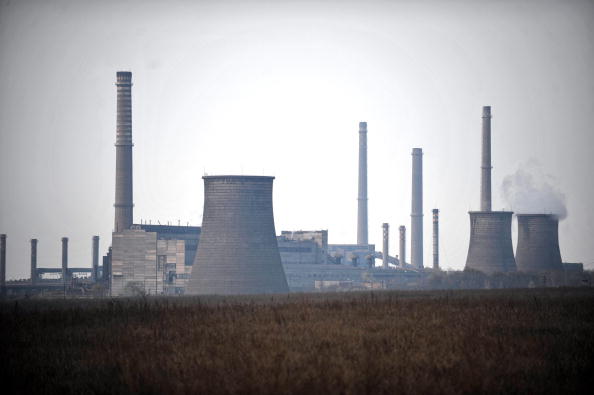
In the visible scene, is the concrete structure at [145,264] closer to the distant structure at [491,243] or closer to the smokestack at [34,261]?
the smokestack at [34,261]

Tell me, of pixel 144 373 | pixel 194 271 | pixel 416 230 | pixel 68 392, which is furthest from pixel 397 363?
pixel 416 230

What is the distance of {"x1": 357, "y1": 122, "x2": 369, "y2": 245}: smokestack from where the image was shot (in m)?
118

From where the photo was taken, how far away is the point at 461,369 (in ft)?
49.5

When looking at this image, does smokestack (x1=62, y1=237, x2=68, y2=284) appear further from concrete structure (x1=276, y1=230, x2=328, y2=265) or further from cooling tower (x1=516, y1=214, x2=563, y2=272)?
cooling tower (x1=516, y1=214, x2=563, y2=272)

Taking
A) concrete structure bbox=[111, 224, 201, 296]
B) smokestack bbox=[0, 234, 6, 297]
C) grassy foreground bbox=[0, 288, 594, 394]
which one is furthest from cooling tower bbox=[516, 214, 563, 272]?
grassy foreground bbox=[0, 288, 594, 394]

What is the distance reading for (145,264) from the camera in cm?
8675

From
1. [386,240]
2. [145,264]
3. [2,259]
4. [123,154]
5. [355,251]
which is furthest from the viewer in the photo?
[355,251]

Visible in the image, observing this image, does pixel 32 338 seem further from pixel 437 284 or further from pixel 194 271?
pixel 437 284

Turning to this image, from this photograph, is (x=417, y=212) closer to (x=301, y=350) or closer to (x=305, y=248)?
(x=305, y=248)

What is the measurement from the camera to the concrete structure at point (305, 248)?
96.5 meters

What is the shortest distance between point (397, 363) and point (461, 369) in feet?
3.21

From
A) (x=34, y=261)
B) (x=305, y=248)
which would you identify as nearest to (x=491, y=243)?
(x=305, y=248)

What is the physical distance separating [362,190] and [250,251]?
4834 centimetres

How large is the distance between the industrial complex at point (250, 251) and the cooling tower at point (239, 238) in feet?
0.23
